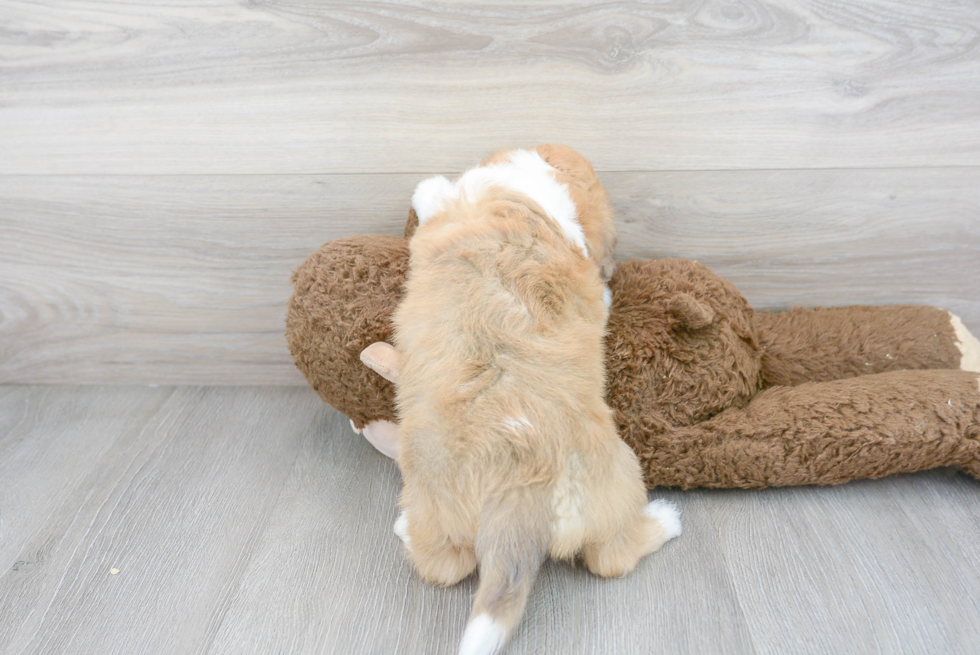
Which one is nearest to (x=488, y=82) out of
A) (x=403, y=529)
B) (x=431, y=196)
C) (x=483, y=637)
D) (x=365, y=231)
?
(x=431, y=196)

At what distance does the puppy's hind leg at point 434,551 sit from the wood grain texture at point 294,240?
0.61 meters

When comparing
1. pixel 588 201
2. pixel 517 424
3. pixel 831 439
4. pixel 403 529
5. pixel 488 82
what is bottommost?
pixel 403 529

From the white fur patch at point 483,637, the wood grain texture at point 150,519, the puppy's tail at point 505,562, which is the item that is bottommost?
the wood grain texture at point 150,519

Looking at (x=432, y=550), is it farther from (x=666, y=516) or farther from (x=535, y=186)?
(x=535, y=186)

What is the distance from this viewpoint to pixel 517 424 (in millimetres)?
817

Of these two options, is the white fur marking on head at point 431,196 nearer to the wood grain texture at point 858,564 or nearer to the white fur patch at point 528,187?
the white fur patch at point 528,187

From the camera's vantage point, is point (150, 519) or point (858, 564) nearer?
point (858, 564)

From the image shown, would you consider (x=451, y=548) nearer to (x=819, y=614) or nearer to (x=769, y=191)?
(x=819, y=614)

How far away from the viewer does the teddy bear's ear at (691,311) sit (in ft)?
3.41

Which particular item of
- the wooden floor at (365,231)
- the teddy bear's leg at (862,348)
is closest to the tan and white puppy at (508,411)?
the wooden floor at (365,231)

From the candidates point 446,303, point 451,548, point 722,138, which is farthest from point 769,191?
point 451,548

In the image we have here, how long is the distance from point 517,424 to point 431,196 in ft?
1.51

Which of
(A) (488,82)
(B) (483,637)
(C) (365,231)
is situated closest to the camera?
(B) (483,637)

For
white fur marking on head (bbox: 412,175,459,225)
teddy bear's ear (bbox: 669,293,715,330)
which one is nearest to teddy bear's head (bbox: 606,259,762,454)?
teddy bear's ear (bbox: 669,293,715,330)
